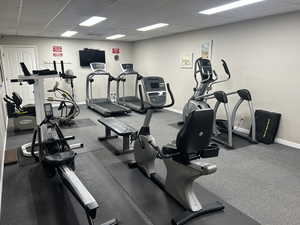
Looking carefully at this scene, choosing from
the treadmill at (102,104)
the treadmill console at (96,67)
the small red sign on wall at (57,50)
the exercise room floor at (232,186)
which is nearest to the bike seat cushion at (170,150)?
the exercise room floor at (232,186)

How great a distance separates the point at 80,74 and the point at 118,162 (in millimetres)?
5487

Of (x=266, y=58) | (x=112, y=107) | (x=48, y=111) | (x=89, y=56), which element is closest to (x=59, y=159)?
(x=48, y=111)

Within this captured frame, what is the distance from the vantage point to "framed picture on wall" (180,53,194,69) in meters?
5.89

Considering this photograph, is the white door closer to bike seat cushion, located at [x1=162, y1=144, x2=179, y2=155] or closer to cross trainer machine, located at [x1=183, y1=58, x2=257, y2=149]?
cross trainer machine, located at [x1=183, y1=58, x2=257, y2=149]

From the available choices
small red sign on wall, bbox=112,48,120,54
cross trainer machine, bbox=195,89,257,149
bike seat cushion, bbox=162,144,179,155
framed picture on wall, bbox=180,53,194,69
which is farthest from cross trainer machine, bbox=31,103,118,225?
small red sign on wall, bbox=112,48,120,54

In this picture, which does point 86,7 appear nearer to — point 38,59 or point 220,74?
point 220,74

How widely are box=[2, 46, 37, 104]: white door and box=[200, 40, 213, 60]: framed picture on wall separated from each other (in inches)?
213

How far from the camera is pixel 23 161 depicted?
10.7 ft

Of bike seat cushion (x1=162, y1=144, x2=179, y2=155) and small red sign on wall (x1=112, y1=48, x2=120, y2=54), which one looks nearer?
bike seat cushion (x1=162, y1=144, x2=179, y2=155)

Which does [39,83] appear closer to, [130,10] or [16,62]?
[130,10]

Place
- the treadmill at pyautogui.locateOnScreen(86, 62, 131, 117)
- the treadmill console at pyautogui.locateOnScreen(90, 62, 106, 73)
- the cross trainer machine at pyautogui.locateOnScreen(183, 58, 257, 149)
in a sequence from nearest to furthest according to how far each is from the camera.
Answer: the cross trainer machine at pyautogui.locateOnScreen(183, 58, 257, 149) < the treadmill at pyautogui.locateOnScreen(86, 62, 131, 117) < the treadmill console at pyautogui.locateOnScreen(90, 62, 106, 73)

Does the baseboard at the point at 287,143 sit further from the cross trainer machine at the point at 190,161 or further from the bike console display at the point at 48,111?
the bike console display at the point at 48,111

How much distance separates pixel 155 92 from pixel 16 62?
601cm

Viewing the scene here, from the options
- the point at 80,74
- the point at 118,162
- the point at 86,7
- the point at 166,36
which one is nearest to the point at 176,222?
the point at 118,162
